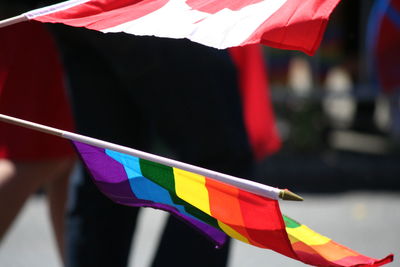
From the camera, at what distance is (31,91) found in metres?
2.24

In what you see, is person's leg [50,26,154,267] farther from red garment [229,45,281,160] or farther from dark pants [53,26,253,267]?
red garment [229,45,281,160]

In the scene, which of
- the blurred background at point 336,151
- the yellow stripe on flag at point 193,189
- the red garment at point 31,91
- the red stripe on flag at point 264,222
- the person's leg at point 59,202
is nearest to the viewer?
the red stripe on flag at point 264,222

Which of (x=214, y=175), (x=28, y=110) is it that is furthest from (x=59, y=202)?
(x=214, y=175)

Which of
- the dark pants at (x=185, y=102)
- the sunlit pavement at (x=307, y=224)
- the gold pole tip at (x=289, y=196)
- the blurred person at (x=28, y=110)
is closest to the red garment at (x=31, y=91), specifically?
the blurred person at (x=28, y=110)

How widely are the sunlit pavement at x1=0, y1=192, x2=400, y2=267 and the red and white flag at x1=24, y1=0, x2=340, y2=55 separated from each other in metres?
1.88

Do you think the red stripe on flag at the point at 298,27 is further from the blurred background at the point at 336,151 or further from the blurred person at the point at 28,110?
the blurred background at the point at 336,151

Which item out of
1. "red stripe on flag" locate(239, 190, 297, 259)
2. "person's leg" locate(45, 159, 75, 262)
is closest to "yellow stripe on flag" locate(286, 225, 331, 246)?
"red stripe on flag" locate(239, 190, 297, 259)

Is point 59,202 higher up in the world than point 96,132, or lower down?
lower down

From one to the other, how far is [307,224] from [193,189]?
284 centimetres

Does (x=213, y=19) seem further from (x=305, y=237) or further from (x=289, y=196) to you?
(x=305, y=237)

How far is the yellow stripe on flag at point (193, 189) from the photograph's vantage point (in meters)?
1.60

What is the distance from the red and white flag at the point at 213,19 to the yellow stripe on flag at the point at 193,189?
0.90 ft

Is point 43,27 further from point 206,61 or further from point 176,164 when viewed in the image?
point 176,164

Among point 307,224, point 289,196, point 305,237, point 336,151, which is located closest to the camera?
point 289,196
